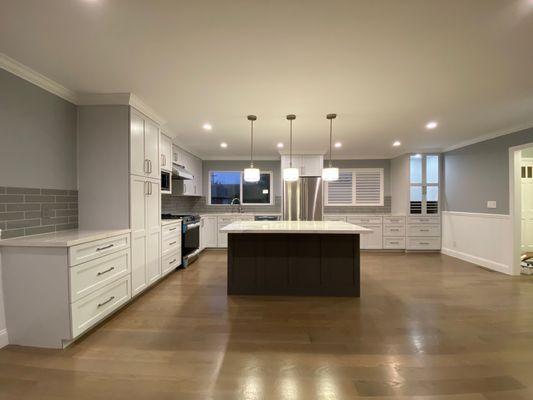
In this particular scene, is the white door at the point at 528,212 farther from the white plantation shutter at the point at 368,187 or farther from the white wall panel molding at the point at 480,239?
the white plantation shutter at the point at 368,187

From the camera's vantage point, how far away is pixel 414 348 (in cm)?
204

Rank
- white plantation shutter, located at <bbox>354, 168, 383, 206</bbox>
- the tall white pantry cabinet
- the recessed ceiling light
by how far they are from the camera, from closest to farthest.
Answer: the tall white pantry cabinet < the recessed ceiling light < white plantation shutter, located at <bbox>354, 168, 383, 206</bbox>

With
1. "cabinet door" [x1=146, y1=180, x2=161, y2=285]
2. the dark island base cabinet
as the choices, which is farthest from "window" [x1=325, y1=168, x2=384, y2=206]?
"cabinet door" [x1=146, y1=180, x2=161, y2=285]

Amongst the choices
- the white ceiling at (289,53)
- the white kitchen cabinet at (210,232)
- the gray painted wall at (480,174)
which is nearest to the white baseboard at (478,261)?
the gray painted wall at (480,174)

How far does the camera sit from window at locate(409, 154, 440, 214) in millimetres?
5664

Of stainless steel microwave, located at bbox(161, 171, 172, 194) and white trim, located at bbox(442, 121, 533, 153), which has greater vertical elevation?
white trim, located at bbox(442, 121, 533, 153)

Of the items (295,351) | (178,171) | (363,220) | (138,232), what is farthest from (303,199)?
(295,351)

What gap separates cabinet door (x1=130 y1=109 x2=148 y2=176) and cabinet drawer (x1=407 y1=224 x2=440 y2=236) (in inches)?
220

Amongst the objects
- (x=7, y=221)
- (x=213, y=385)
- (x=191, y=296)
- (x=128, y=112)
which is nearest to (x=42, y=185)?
(x=7, y=221)

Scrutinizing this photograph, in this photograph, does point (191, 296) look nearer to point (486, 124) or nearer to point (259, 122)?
point (259, 122)

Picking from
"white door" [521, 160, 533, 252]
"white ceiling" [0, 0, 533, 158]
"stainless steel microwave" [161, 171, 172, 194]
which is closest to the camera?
"white ceiling" [0, 0, 533, 158]

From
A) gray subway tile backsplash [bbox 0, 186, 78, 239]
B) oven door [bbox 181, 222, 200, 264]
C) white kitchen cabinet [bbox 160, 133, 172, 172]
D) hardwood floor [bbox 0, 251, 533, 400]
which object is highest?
white kitchen cabinet [bbox 160, 133, 172, 172]

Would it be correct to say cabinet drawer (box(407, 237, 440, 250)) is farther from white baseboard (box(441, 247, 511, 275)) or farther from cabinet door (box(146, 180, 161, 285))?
cabinet door (box(146, 180, 161, 285))

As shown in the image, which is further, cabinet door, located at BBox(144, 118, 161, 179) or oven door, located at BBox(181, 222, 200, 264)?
oven door, located at BBox(181, 222, 200, 264)
